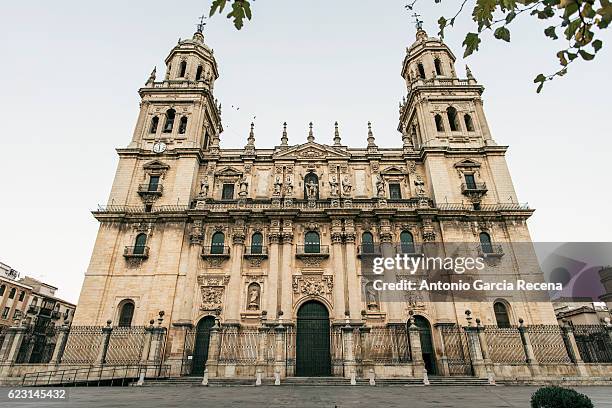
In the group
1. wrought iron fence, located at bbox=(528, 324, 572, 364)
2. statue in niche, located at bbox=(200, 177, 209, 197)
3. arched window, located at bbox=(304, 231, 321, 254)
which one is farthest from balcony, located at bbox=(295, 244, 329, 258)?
wrought iron fence, located at bbox=(528, 324, 572, 364)

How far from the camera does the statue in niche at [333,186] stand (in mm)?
22980

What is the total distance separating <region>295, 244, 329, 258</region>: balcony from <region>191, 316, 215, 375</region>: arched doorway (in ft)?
20.7

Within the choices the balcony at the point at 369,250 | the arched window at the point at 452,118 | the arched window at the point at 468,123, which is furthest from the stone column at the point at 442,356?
the arched window at the point at 468,123

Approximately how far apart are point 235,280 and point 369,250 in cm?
836

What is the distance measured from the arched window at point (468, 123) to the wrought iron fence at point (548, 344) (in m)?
14.2

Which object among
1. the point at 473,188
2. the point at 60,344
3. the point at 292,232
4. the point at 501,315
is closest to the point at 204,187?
the point at 292,232

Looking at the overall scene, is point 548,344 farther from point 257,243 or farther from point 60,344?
point 60,344

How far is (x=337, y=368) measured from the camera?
57.9 feet

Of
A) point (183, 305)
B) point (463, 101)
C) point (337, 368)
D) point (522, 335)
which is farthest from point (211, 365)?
point (463, 101)

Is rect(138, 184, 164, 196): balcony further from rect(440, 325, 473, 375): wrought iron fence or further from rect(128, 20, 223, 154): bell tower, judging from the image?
rect(440, 325, 473, 375): wrought iron fence

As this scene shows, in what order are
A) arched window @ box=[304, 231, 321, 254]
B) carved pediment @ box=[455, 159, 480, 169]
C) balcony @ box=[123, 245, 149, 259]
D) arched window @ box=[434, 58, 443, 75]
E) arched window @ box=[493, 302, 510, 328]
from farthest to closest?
arched window @ box=[434, 58, 443, 75] < carved pediment @ box=[455, 159, 480, 169] < arched window @ box=[304, 231, 321, 254] < balcony @ box=[123, 245, 149, 259] < arched window @ box=[493, 302, 510, 328]

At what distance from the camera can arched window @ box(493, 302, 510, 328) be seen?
19438 mm

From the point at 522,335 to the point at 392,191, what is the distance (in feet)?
37.0

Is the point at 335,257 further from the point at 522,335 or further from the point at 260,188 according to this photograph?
the point at 522,335
